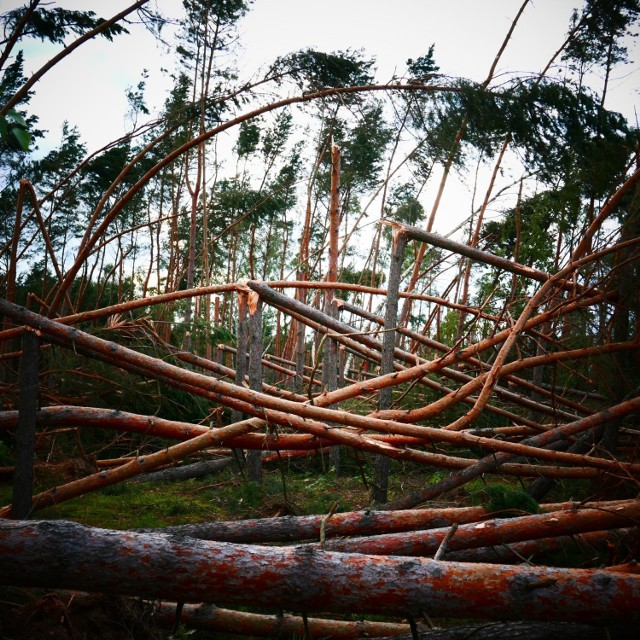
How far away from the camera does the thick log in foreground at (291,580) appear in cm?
196

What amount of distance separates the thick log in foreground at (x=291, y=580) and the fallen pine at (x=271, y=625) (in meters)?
0.42

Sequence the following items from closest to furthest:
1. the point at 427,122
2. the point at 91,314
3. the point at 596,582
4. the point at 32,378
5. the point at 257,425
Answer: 1. the point at 596,582
2. the point at 32,378
3. the point at 257,425
4. the point at 91,314
5. the point at 427,122

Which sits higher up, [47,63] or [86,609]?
[47,63]

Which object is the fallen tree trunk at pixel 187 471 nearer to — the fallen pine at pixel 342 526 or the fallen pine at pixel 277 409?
the fallen pine at pixel 277 409

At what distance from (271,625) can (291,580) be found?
57 centimetres

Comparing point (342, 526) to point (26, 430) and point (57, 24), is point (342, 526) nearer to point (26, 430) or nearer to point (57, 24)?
point (26, 430)

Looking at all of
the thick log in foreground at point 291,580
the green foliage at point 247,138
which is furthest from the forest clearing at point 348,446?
the green foliage at point 247,138

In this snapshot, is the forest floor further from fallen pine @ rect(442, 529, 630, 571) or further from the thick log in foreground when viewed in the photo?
fallen pine @ rect(442, 529, 630, 571)

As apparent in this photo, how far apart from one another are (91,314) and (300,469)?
396 centimetres

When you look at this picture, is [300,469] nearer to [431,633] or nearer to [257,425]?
[257,425]

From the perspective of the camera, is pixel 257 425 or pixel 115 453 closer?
pixel 257 425

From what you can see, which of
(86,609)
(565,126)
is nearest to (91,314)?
(86,609)

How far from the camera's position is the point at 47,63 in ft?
18.0

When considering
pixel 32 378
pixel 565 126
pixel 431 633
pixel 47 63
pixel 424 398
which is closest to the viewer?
pixel 431 633
